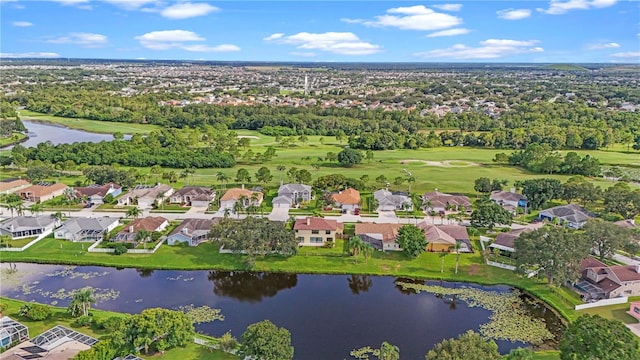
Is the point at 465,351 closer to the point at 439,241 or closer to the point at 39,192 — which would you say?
the point at 439,241

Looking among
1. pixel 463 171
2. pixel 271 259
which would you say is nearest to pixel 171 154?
pixel 271 259

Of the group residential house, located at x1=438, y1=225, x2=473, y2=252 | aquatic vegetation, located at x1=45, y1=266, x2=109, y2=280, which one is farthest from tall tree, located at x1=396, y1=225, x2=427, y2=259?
aquatic vegetation, located at x1=45, y1=266, x2=109, y2=280

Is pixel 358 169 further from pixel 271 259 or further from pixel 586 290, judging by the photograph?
pixel 586 290

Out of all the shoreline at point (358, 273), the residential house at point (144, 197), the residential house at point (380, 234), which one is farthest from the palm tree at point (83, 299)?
the residential house at point (144, 197)

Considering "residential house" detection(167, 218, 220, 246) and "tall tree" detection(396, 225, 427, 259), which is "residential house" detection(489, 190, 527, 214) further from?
"residential house" detection(167, 218, 220, 246)

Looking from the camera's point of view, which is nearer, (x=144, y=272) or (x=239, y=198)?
(x=144, y=272)

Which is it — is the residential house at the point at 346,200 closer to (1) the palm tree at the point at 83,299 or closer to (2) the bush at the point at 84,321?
(1) the palm tree at the point at 83,299

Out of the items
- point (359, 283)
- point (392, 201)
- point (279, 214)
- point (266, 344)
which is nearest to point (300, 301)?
point (359, 283)
